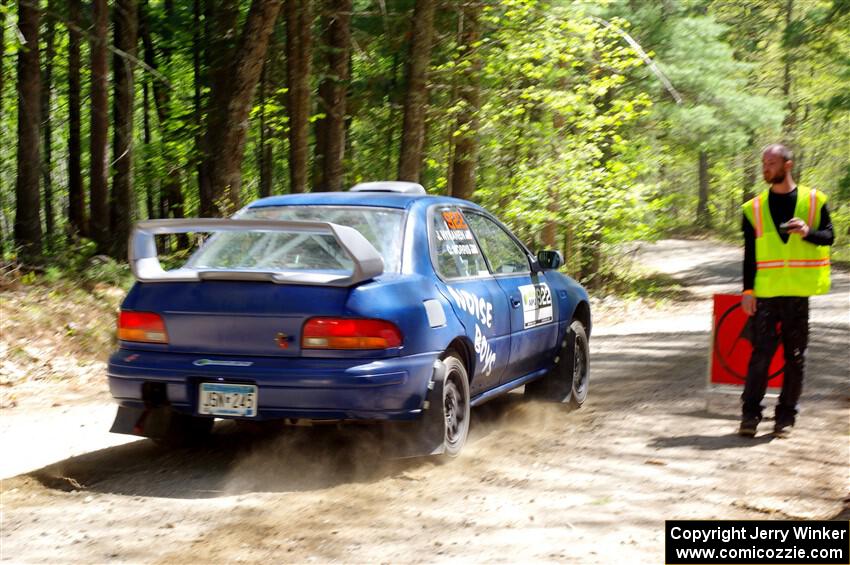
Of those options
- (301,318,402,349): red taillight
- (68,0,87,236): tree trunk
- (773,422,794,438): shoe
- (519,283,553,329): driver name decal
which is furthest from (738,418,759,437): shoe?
(68,0,87,236): tree trunk

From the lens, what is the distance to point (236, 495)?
589cm

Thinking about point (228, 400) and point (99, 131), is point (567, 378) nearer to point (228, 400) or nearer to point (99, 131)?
point (228, 400)

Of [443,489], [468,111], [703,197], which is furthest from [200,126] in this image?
[703,197]

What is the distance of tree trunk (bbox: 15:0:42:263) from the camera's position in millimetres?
16625

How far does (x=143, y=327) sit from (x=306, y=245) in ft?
3.70

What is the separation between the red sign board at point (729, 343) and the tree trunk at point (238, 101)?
8.41 m

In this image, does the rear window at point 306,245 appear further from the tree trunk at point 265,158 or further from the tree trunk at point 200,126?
the tree trunk at point 265,158

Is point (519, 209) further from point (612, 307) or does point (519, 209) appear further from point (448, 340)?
point (448, 340)

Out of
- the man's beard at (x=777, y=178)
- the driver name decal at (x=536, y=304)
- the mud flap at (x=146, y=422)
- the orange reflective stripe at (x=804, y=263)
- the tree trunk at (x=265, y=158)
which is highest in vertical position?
the tree trunk at (x=265, y=158)

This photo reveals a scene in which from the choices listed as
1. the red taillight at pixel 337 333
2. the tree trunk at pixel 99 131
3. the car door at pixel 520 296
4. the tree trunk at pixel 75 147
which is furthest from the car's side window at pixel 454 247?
the tree trunk at pixel 75 147

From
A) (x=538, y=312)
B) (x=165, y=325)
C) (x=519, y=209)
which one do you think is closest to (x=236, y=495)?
(x=165, y=325)

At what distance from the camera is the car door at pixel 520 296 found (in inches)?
311

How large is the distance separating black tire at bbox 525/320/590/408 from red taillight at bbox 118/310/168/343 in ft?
11.6

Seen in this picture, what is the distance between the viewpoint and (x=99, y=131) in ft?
62.9
